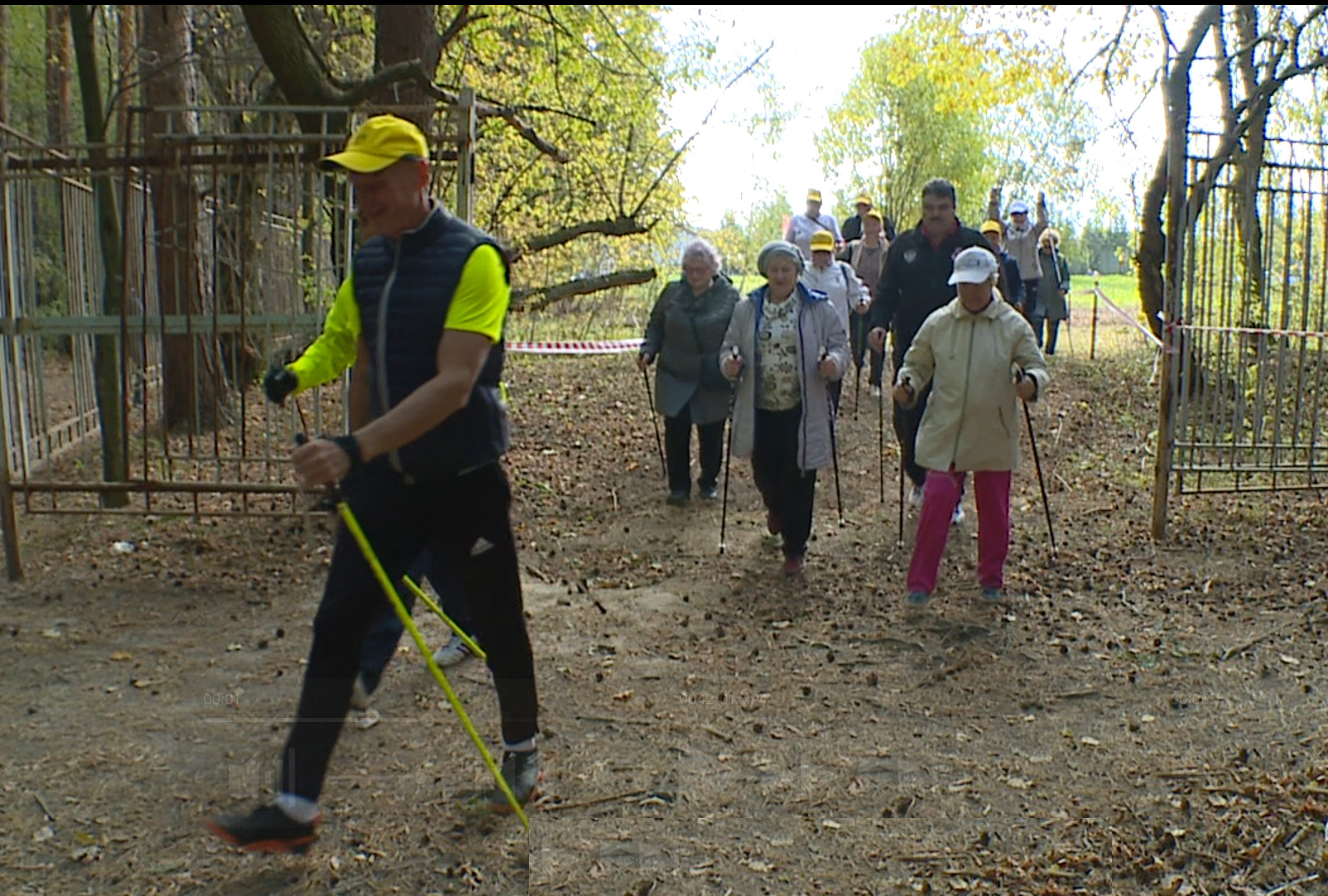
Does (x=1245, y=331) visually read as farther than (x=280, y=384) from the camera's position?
Yes

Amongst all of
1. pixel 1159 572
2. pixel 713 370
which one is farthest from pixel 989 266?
pixel 713 370

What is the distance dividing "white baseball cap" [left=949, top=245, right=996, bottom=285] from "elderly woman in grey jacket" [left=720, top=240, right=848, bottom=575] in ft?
3.05

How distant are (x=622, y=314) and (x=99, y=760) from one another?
16.2 m

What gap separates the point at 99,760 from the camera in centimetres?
470

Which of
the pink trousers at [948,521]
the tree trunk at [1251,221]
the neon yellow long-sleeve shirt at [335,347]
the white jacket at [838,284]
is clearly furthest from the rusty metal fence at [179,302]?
the tree trunk at [1251,221]

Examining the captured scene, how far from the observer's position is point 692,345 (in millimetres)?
9242

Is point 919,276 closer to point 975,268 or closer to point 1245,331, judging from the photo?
point 975,268

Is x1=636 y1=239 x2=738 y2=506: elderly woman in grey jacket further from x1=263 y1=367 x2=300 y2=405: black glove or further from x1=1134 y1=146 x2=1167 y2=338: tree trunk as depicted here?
x1=1134 y1=146 x2=1167 y2=338: tree trunk

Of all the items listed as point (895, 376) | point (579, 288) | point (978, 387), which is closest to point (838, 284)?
point (895, 376)

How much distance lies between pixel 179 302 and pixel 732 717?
5.80 metres

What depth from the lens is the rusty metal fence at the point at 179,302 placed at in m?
6.86

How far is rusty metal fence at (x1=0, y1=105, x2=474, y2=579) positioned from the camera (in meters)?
6.86

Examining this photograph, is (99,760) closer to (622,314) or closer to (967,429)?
(967,429)

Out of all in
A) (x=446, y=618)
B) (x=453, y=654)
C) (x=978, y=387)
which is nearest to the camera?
(x=446, y=618)
